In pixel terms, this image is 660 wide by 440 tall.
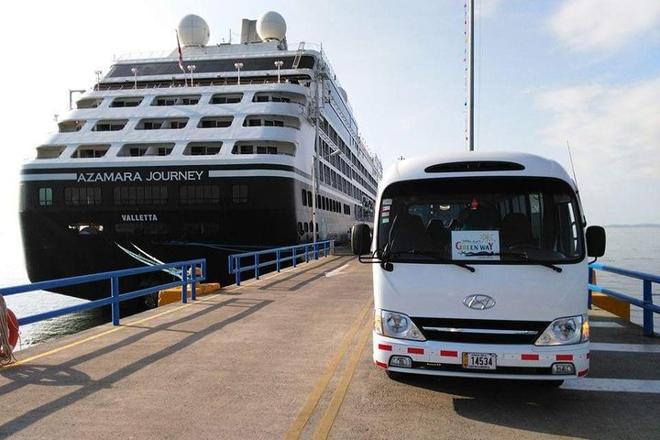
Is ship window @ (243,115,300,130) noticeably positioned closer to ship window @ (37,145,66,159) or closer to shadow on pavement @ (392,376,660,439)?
ship window @ (37,145,66,159)

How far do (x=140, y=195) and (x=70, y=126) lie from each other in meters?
8.39

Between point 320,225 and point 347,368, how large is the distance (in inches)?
1002

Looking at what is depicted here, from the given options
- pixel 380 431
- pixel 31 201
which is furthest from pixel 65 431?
pixel 31 201

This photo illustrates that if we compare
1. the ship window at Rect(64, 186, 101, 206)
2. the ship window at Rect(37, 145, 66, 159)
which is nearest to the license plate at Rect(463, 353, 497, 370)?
the ship window at Rect(64, 186, 101, 206)

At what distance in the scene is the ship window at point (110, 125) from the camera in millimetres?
25281

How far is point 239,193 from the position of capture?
2100cm

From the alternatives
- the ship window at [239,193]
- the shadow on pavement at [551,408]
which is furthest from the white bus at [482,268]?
the ship window at [239,193]

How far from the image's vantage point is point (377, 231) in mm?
5332

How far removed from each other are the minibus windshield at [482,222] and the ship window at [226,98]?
22735 mm

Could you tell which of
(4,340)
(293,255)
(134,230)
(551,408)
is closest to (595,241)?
(551,408)

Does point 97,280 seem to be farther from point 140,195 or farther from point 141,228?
point 140,195

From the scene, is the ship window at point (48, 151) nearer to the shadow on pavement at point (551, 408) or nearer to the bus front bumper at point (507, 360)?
the shadow on pavement at point (551, 408)

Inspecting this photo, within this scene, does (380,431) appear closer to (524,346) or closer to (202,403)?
(524,346)

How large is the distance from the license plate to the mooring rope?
5.27 meters
